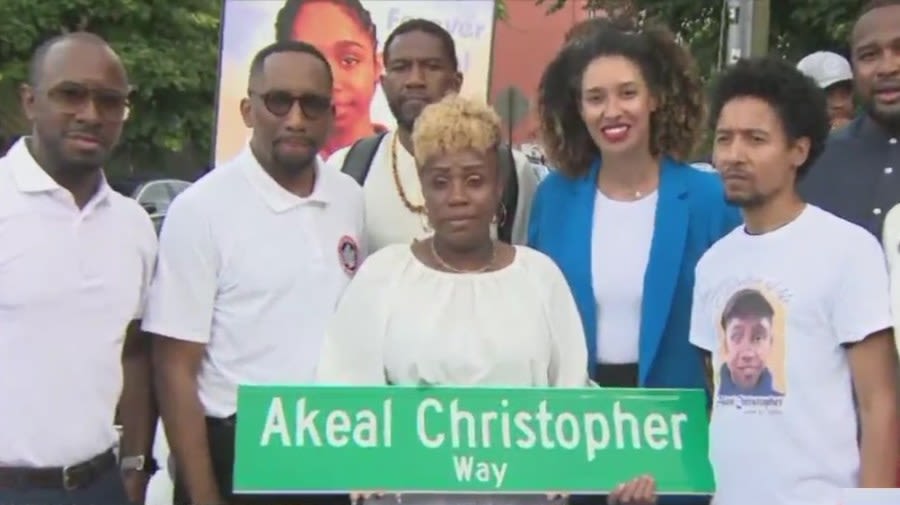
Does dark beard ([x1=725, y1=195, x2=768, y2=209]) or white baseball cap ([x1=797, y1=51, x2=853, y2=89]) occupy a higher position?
white baseball cap ([x1=797, y1=51, x2=853, y2=89])

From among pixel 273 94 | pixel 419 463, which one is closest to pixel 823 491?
pixel 419 463

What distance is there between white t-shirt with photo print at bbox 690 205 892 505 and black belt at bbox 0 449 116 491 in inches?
71.8

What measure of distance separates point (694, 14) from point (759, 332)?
13044 millimetres

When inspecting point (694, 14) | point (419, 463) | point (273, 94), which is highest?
point (694, 14)

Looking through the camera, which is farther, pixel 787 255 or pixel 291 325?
pixel 291 325

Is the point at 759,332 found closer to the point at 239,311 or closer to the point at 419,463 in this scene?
the point at 419,463

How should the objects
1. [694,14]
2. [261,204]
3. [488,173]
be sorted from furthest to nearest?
[694,14]
[261,204]
[488,173]

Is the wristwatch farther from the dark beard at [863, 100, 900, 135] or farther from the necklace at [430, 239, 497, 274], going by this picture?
the dark beard at [863, 100, 900, 135]

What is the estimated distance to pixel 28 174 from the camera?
153 inches

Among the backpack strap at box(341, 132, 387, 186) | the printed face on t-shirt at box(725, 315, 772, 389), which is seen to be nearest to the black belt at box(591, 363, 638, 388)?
the printed face on t-shirt at box(725, 315, 772, 389)

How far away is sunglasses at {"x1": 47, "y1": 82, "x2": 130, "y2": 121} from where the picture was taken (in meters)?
3.98

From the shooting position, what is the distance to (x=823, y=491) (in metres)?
3.65

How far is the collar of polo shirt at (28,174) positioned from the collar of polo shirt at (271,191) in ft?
1.57

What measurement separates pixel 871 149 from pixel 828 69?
2401 mm
